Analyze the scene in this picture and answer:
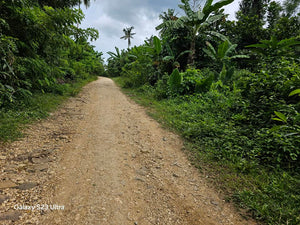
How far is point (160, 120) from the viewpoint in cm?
485

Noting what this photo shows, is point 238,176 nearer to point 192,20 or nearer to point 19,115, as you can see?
point 19,115

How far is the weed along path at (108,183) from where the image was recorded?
1712mm

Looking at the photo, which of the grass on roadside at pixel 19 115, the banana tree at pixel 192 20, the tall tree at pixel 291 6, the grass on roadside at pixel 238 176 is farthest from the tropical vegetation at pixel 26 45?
the tall tree at pixel 291 6

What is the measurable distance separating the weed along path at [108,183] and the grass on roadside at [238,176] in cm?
21

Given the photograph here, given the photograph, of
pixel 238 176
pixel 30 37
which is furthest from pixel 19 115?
pixel 238 176

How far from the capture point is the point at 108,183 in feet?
7.11

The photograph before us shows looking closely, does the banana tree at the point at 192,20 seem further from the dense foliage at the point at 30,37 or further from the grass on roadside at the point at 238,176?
the grass on roadside at the point at 238,176

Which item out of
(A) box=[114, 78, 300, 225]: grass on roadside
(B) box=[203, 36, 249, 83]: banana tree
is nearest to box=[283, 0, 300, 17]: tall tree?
(B) box=[203, 36, 249, 83]: banana tree

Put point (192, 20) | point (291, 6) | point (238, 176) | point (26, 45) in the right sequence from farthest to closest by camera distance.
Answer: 1. point (291, 6)
2. point (192, 20)
3. point (26, 45)
4. point (238, 176)

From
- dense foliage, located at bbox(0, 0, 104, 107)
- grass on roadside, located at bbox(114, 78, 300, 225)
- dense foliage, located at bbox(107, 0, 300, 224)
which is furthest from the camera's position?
dense foliage, located at bbox(0, 0, 104, 107)

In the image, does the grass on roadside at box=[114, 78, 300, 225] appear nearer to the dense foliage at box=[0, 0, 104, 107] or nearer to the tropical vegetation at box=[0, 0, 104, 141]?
the tropical vegetation at box=[0, 0, 104, 141]

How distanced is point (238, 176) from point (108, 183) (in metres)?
2.05

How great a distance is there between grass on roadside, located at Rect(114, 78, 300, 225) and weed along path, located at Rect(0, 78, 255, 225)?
0.69 feet

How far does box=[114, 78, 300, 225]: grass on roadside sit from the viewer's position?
185 cm
